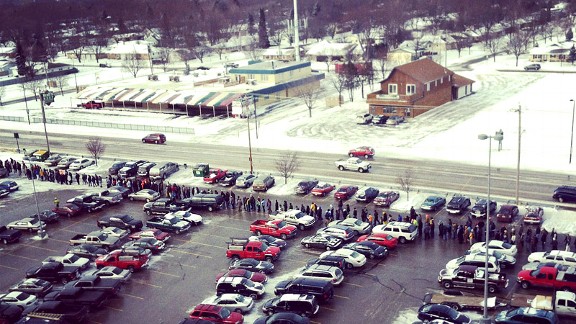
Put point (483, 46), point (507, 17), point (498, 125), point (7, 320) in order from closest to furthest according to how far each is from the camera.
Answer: point (7, 320) → point (498, 125) → point (483, 46) → point (507, 17)

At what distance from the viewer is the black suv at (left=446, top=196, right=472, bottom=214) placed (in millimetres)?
42469

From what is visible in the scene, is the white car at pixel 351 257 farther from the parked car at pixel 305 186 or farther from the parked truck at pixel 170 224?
the parked car at pixel 305 186

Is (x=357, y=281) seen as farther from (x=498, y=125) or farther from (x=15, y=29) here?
(x=15, y=29)

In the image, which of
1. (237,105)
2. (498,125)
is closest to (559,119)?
(498,125)

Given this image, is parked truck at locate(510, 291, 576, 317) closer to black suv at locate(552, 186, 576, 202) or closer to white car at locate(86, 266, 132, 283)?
black suv at locate(552, 186, 576, 202)

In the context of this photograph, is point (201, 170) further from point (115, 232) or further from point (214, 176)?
point (115, 232)

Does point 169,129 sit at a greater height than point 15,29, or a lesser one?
lesser

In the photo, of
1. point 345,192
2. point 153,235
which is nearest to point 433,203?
point 345,192

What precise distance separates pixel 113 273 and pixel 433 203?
21.7 metres

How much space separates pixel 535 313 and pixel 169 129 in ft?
183

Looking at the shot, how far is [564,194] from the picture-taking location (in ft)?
144

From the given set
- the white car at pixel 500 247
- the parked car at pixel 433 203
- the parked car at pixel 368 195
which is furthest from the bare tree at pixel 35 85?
the white car at pixel 500 247

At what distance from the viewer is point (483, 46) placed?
136875 millimetres

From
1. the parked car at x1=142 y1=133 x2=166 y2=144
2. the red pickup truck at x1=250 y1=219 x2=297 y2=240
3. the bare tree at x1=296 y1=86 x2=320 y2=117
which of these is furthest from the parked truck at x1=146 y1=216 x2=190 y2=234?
the bare tree at x1=296 y1=86 x2=320 y2=117
